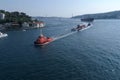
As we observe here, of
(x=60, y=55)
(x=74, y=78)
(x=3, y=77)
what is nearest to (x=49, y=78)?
(x=74, y=78)

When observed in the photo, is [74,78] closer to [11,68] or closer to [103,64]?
[103,64]

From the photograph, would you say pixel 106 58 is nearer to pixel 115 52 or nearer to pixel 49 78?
pixel 115 52

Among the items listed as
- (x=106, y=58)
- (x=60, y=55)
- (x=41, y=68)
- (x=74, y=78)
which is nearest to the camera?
(x=74, y=78)

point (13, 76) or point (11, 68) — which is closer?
point (13, 76)

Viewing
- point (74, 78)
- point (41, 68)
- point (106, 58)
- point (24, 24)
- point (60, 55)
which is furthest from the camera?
point (24, 24)

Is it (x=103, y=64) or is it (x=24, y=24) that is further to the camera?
(x=24, y=24)

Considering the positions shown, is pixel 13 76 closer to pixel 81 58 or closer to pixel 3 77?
pixel 3 77

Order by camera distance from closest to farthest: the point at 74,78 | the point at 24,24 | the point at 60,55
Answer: the point at 74,78, the point at 60,55, the point at 24,24

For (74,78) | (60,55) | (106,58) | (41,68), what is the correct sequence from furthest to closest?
(60,55) → (106,58) → (41,68) → (74,78)

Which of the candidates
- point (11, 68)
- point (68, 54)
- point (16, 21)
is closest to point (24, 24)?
point (16, 21)
